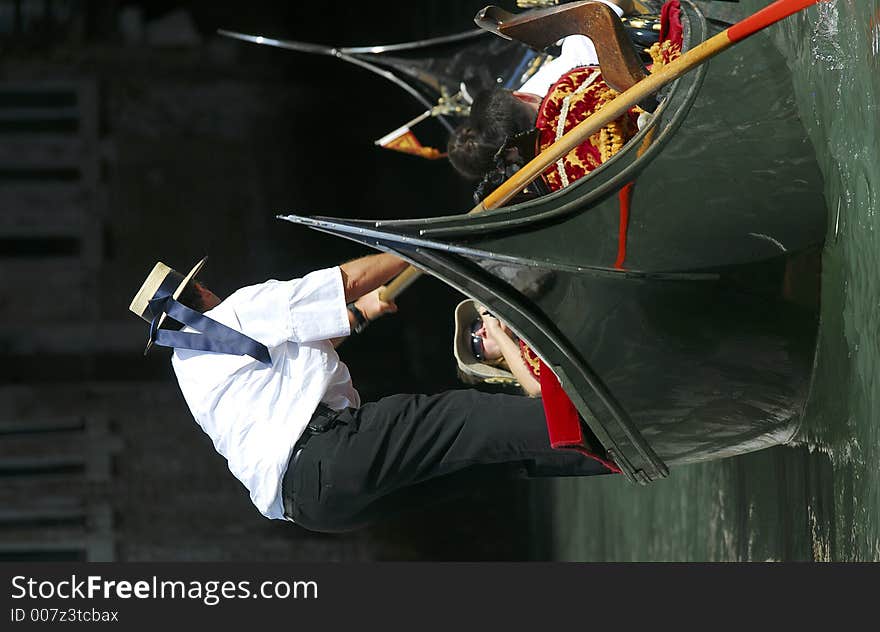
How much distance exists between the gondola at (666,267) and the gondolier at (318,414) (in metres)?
0.32

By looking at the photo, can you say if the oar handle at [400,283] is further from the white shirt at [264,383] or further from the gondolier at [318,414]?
the white shirt at [264,383]

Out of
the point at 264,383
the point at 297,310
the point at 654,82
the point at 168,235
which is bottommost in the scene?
the point at 264,383

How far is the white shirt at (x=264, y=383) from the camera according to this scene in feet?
7.36

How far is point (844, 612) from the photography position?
184 cm

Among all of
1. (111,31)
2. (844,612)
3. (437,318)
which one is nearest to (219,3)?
(111,31)

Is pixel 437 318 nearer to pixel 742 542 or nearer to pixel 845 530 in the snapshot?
pixel 742 542

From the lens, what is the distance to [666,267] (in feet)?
6.20

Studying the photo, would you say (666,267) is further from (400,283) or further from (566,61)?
(566,61)

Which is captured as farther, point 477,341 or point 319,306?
point 477,341

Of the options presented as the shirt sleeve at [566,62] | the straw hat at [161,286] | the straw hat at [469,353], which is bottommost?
the straw hat at [469,353]

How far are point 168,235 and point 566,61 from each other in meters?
3.03

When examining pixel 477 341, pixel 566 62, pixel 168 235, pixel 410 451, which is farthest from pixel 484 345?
pixel 168 235

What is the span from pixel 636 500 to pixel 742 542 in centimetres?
89

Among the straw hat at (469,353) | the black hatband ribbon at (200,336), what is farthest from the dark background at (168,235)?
the black hatband ribbon at (200,336)
